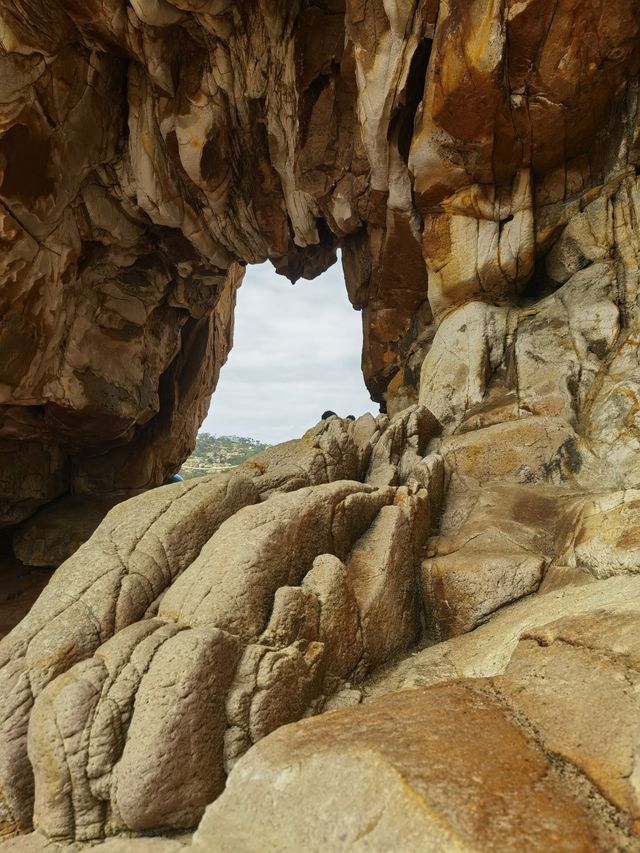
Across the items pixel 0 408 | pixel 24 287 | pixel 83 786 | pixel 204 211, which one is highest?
pixel 204 211

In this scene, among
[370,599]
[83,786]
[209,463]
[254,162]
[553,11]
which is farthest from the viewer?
[209,463]

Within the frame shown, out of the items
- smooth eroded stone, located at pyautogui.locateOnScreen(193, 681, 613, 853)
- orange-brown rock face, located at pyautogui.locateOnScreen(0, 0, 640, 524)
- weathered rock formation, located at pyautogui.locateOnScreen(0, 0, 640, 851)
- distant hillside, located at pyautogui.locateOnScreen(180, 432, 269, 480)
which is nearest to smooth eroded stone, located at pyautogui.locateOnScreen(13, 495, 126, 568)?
orange-brown rock face, located at pyautogui.locateOnScreen(0, 0, 640, 524)

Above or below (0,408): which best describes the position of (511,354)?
below

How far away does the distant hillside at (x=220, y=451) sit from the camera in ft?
202

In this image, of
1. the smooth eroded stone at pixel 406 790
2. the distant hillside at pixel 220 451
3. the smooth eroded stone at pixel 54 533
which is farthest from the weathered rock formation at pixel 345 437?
the distant hillside at pixel 220 451

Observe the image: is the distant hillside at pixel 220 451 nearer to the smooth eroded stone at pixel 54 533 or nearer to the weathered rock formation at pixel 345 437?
the smooth eroded stone at pixel 54 533

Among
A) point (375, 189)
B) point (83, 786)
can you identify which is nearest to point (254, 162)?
point (375, 189)

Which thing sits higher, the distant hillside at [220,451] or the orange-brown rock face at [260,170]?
the distant hillside at [220,451]

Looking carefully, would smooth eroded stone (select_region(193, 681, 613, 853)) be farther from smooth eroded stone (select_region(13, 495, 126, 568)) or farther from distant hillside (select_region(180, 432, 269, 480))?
distant hillside (select_region(180, 432, 269, 480))

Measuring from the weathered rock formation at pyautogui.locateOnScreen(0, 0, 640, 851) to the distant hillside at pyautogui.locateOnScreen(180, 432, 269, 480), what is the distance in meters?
39.0

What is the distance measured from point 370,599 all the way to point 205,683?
1.89 m

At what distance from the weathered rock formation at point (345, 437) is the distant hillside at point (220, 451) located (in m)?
39.0

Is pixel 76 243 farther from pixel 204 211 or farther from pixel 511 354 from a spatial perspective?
pixel 511 354

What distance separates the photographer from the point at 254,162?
50.8 ft
